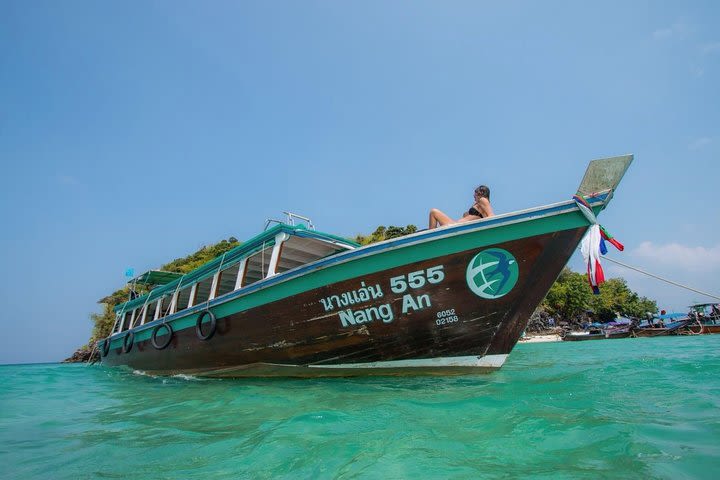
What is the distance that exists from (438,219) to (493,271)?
1269 mm

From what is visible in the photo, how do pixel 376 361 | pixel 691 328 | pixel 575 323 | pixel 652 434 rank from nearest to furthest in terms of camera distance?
pixel 652 434, pixel 376 361, pixel 691 328, pixel 575 323

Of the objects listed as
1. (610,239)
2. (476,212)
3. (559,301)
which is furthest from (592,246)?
(559,301)

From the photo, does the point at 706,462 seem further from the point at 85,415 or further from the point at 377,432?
the point at 85,415

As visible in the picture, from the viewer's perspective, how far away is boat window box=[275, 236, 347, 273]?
7.20 m

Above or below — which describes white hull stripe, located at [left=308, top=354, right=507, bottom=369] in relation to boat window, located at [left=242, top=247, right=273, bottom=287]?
below

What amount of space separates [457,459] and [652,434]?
132 centimetres

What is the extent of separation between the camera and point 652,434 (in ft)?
7.63

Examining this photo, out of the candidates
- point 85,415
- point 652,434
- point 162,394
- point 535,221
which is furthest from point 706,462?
point 162,394

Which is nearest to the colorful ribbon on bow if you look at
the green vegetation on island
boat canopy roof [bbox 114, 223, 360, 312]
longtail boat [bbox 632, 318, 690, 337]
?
boat canopy roof [bbox 114, 223, 360, 312]

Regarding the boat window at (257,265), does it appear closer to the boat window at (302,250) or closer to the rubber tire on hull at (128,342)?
the boat window at (302,250)

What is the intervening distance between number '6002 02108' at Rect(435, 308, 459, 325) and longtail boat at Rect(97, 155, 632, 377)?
1cm

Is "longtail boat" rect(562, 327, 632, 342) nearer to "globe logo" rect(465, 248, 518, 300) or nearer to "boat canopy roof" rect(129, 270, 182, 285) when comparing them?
"globe logo" rect(465, 248, 518, 300)

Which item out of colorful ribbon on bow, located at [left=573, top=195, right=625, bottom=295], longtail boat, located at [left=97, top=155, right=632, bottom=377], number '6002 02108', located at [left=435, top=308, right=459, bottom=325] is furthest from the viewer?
number '6002 02108', located at [left=435, top=308, right=459, bottom=325]

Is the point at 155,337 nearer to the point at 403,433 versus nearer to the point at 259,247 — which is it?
the point at 259,247
